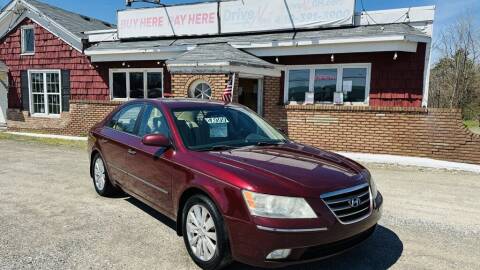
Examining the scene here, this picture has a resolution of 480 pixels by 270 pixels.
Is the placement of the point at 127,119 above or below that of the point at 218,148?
above

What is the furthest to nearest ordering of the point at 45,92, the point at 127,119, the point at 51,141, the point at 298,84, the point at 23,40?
the point at 23,40 < the point at 45,92 < the point at 51,141 < the point at 298,84 < the point at 127,119

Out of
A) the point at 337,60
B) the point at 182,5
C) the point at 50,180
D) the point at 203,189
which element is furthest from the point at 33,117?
the point at 203,189

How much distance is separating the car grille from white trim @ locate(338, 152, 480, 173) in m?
6.21

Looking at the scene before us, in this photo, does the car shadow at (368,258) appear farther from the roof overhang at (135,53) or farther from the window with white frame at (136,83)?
the window with white frame at (136,83)

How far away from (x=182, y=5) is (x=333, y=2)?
5127mm

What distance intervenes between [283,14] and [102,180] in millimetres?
8058

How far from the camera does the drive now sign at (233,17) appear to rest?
11078mm

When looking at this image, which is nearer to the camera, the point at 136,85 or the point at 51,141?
the point at 51,141

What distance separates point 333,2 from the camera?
431 inches

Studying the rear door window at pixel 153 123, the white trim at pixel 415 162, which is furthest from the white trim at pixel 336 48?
the rear door window at pixel 153 123

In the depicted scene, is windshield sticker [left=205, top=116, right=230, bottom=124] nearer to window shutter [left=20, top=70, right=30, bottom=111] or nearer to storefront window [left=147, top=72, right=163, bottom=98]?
storefront window [left=147, top=72, right=163, bottom=98]

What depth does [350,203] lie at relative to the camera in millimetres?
3225

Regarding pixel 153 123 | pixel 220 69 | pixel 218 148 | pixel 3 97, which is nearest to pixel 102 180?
pixel 153 123

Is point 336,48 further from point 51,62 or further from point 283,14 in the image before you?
point 51,62
